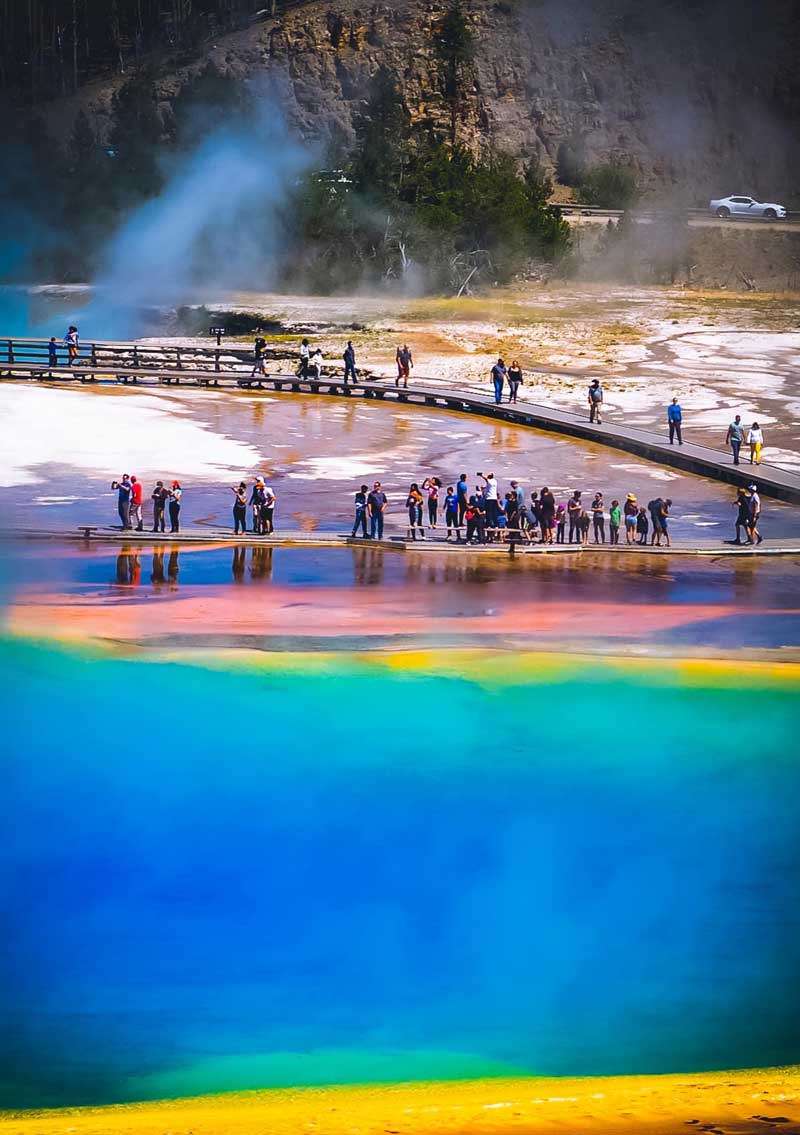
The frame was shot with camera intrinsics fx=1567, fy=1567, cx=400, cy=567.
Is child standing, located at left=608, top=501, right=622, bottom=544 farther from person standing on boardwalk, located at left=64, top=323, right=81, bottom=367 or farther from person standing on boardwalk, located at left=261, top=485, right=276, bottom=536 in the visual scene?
person standing on boardwalk, located at left=64, top=323, right=81, bottom=367

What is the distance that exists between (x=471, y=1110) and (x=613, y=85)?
93666 mm

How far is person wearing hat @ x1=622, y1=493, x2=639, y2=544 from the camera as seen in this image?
2833 cm

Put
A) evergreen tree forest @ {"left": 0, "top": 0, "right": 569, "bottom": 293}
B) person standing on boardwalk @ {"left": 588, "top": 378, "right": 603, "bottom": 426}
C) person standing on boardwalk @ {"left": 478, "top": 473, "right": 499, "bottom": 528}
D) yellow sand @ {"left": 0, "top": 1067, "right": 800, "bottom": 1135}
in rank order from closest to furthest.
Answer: yellow sand @ {"left": 0, "top": 1067, "right": 800, "bottom": 1135}
person standing on boardwalk @ {"left": 478, "top": 473, "right": 499, "bottom": 528}
person standing on boardwalk @ {"left": 588, "top": 378, "right": 603, "bottom": 426}
evergreen tree forest @ {"left": 0, "top": 0, "right": 569, "bottom": 293}

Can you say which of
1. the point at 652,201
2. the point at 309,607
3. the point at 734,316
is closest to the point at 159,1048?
the point at 309,607

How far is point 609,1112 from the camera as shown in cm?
1255

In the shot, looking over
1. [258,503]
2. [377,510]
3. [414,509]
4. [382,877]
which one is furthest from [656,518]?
[382,877]

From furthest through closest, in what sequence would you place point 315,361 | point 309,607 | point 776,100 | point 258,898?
point 776,100, point 315,361, point 309,607, point 258,898

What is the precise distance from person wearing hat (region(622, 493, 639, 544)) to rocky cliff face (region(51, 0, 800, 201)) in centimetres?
6988

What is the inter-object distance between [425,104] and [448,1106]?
3682 inches

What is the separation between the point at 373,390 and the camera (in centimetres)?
4266

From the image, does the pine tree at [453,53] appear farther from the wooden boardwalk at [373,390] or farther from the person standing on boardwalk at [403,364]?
the person standing on boardwalk at [403,364]

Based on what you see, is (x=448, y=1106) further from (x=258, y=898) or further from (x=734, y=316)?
(x=734, y=316)

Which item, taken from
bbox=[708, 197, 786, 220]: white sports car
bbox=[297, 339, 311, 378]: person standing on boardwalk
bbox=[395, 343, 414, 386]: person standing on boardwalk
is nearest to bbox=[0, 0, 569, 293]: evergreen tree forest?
bbox=[708, 197, 786, 220]: white sports car

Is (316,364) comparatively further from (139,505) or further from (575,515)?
(575,515)
